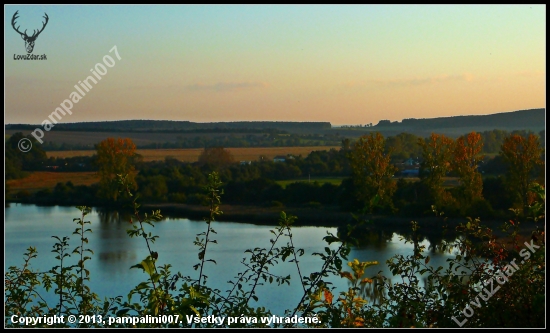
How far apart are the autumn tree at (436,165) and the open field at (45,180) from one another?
6.66m

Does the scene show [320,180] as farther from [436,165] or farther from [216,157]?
[436,165]

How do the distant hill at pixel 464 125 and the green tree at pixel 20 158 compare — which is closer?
the green tree at pixel 20 158

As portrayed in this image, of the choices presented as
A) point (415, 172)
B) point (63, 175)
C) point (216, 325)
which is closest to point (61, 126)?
point (63, 175)

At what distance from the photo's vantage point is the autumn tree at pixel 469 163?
544 inches

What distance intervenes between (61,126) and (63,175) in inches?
55.5

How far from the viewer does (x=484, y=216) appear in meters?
10.5

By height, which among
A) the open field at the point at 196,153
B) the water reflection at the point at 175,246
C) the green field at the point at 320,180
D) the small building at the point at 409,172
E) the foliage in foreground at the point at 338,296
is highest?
the open field at the point at 196,153

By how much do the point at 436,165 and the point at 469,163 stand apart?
77.0 inches

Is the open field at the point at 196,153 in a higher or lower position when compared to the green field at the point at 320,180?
higher

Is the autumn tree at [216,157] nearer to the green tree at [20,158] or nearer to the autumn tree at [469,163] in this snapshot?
the green tree at [20,158]

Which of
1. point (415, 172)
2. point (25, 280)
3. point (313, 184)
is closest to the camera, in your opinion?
point (25, 280)

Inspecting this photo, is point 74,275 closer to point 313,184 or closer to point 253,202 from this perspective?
point 253,202

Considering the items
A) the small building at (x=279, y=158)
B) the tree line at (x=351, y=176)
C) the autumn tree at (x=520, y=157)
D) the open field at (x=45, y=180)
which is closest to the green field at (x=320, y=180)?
the tree line at (x=351, y=176)

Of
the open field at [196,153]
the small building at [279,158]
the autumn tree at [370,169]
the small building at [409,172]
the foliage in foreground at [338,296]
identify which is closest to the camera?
the foliage in foreground at [338,296]
